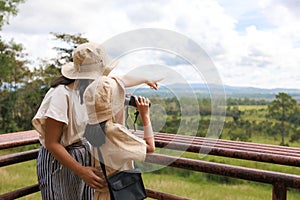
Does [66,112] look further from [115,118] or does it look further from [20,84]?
[20,84]

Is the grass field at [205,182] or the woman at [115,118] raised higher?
the woman at [115,118]

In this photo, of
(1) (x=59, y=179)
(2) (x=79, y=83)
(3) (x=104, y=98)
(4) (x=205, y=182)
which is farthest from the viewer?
(4) (x=205, y=182)

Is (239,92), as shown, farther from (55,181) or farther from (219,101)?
(55,181)

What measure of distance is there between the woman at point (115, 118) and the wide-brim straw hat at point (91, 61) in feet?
0.27

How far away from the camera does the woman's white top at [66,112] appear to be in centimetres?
133

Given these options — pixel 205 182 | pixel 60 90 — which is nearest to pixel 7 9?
pixel 205 182

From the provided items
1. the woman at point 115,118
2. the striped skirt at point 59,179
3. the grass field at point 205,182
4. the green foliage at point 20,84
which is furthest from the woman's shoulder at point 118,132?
the green foliage at point 20,84

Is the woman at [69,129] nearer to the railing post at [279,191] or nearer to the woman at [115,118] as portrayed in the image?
the woman at [115,118]

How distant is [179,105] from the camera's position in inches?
45.2

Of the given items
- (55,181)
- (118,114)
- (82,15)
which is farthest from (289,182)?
(82,15)

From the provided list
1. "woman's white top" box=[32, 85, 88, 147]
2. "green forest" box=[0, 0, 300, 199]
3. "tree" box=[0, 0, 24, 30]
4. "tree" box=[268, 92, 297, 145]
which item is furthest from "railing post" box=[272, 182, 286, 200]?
"tree" box=[0, 0, 24, 30]

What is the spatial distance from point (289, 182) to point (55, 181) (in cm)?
96

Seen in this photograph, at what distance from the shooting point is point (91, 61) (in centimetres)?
126

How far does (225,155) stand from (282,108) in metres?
3.47
